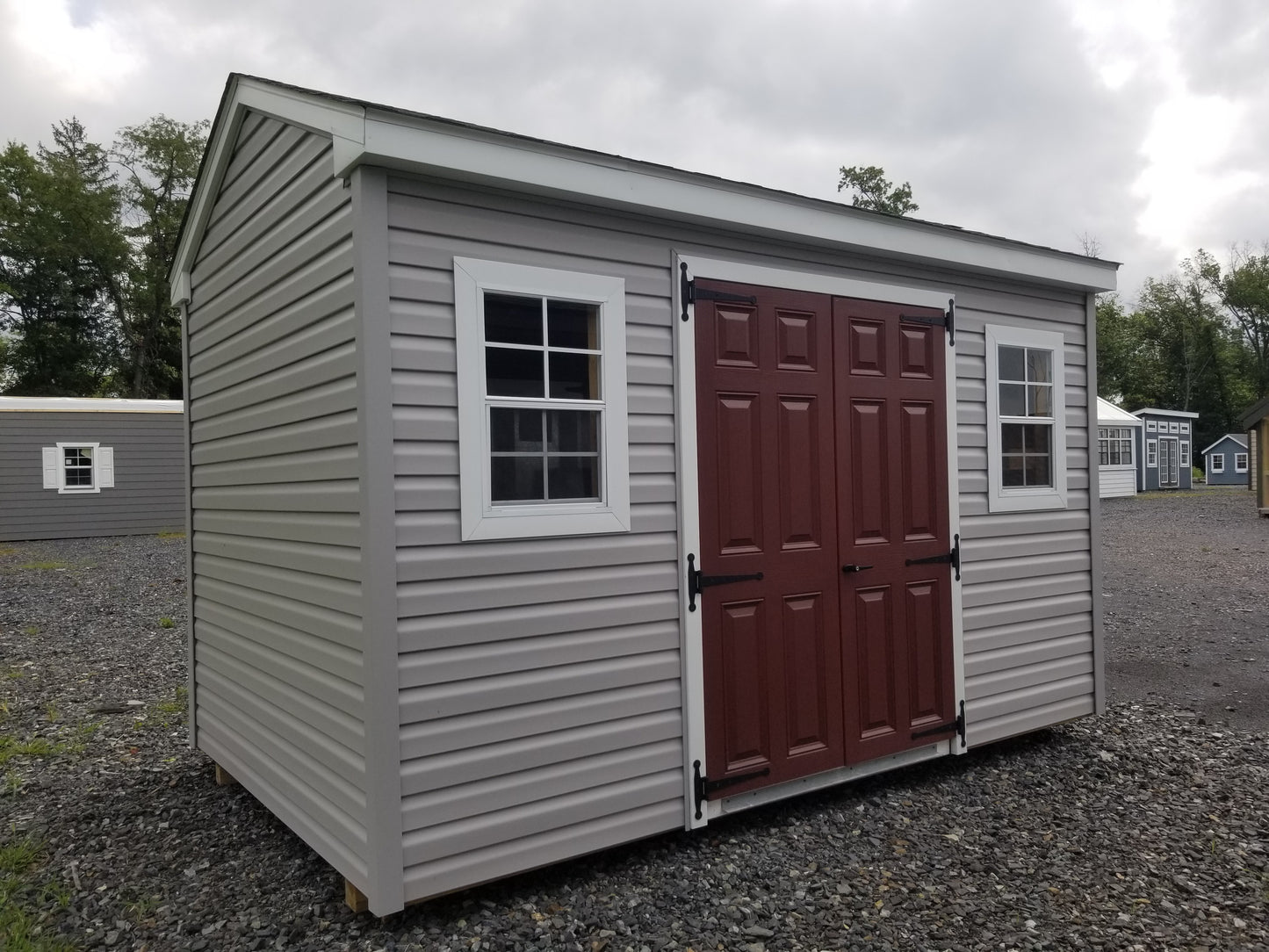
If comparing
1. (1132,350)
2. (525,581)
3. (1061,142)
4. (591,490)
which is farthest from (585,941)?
(1132,350)

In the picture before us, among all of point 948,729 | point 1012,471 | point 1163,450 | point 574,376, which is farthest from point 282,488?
point 1163,450

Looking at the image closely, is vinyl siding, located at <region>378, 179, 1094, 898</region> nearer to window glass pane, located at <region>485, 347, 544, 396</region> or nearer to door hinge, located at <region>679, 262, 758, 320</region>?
door hinge, located at <region>679, 262, 758, 320</region>

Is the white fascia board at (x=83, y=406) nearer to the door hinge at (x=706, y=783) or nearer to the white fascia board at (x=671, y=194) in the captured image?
the white fascia board at (x=671, y=194)

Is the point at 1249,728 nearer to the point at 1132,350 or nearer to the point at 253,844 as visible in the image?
the point at 253,844

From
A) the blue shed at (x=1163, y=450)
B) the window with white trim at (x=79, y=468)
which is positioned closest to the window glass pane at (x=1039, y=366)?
the window with white trim at (x=79, y=468)

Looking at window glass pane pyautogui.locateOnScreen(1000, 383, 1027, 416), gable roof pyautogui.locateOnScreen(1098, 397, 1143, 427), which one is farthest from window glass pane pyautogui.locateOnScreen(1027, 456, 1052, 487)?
gable roof pyautogui.locateOnScreen(1098, 397, 1143, 427)

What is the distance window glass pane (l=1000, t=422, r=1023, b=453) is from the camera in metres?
4.89

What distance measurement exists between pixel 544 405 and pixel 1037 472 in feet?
10.4

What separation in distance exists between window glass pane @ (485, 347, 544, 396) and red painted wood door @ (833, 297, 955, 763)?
5.29ft

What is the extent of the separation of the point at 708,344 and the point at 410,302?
133 cm

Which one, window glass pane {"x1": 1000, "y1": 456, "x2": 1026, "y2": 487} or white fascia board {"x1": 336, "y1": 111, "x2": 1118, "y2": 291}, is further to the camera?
Result: window glass pane {"x1": 1000, "y1": 456, "x2": 1026, "y2": 487}

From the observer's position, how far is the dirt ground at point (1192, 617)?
6.26 meters

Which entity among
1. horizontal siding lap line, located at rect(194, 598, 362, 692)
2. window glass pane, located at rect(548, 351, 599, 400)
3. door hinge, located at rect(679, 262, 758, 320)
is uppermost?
door hinge, located at rect(679, 262, 758, 320)

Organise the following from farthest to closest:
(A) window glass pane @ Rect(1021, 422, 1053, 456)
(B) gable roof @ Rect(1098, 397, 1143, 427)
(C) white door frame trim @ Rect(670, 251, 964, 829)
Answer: (B) gable roof @ Rect(1098, 397, 1143, 427)
(A) window glass pane @ Rect(1021, 422, 1053, 456)
(C) white door frame trim @ Rect(670, 251, 964, 829)
